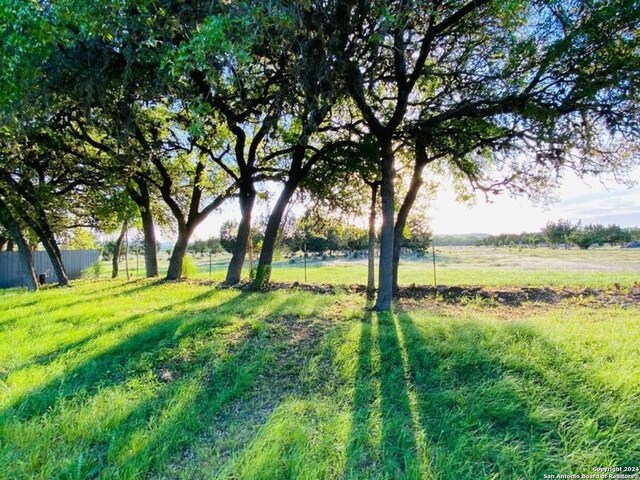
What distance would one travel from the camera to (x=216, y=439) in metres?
2.27

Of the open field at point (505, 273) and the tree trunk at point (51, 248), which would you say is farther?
the open field at point (505, 273)

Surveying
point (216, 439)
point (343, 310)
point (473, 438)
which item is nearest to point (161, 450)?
point (216, 439)

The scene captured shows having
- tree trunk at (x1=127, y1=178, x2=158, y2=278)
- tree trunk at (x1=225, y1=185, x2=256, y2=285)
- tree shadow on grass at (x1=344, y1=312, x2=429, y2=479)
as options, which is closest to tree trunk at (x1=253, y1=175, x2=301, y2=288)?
tree trunk at (x1=225, y1=185, x2=256, y2=285)

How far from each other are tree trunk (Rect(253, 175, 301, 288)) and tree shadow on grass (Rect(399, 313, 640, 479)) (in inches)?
232

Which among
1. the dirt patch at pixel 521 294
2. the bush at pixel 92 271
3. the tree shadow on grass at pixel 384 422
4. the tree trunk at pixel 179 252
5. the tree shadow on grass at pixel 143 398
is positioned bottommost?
the dirt patch at pixel 521 294

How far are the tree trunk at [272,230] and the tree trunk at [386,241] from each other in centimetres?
336

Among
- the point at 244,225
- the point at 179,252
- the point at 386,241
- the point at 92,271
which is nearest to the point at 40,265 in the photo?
the point at 92,271

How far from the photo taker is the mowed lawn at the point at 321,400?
1.99m

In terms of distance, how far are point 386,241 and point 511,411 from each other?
3723mm

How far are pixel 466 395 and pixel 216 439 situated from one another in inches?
73.6

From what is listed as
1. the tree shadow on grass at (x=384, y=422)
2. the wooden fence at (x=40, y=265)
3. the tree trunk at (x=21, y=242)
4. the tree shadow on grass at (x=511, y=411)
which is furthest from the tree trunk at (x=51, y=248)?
the tree shadow on grass at (x=511, y=411)

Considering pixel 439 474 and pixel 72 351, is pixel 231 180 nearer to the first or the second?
pixel 72 351

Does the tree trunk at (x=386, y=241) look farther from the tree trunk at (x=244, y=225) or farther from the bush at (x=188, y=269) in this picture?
the bush at (x=188, y=269)

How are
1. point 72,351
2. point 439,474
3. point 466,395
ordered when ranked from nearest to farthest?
point 439,474
point 466,395
point 72,351
